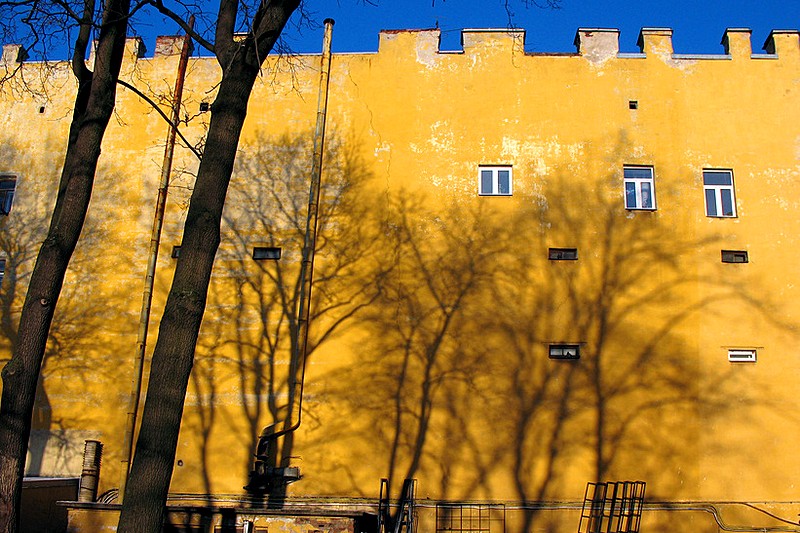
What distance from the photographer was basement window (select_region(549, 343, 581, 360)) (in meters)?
14.0

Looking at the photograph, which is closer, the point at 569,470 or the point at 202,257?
the point at 202,257

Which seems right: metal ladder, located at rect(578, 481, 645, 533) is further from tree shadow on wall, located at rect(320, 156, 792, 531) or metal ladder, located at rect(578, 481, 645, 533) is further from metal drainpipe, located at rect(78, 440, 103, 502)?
metal drainpipe, located at rect(78, 440, 103, 502)

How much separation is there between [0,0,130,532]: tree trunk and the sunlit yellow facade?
5834mm

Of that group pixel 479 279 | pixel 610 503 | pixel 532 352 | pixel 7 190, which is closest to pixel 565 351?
pixel 532 352

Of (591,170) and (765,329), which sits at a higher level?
(591,170)

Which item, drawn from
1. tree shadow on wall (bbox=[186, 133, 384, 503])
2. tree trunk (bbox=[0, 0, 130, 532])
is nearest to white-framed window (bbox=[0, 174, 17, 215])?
tree shadow on wall (bbox=[186, 133, 384, 503])

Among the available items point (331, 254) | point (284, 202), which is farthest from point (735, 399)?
point (284, 202)

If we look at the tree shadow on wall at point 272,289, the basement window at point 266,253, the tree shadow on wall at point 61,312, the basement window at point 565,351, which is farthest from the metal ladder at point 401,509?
the tree shadow on wall at point 61,312

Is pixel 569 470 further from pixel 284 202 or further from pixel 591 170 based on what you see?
pixel 284 202

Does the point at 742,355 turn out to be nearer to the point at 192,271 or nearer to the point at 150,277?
the point at 192,271

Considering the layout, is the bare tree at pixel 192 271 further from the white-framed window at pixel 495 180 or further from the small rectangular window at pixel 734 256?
the small rectangular window at pixel 734 256

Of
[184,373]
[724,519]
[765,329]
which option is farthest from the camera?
[765,329]

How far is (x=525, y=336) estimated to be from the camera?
1411 centimetres

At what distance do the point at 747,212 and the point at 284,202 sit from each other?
28.7 feet
